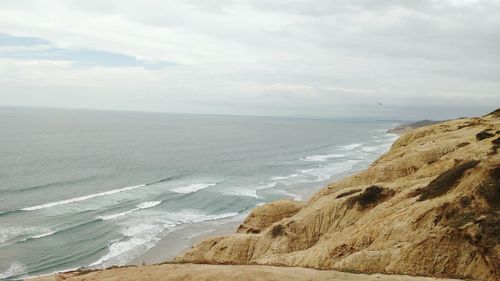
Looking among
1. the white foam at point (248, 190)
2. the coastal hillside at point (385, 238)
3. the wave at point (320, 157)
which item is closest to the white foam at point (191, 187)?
the white foam at point (248, 190)

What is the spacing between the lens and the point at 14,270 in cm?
4119

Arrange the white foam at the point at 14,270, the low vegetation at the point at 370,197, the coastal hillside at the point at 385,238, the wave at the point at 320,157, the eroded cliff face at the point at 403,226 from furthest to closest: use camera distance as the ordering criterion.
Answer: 1. the wave at the point at 320,157
2. the white foam at the point at 14,270
3. the low vegetation at the point at 370,197
4. the eroded cliff face at the point at 403,226
5. the coastal hillside at the point at 385,238

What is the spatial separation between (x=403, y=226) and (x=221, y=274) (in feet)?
35.4

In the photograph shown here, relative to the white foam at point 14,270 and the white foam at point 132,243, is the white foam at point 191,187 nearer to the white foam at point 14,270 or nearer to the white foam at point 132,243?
the white foam at point 132,243

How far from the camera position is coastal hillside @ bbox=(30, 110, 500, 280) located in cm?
2050

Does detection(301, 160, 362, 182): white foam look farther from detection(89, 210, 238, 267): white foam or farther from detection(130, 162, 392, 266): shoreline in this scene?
detection(89, 210, 238, 267): white foam

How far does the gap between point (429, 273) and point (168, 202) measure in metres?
53.4

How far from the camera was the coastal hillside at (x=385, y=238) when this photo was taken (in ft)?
67.3

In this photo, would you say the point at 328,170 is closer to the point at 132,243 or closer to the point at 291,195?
the point at 291,195

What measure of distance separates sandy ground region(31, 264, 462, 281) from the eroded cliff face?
3.03 m

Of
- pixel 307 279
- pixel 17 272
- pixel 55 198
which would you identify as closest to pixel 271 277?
pixel 307 279

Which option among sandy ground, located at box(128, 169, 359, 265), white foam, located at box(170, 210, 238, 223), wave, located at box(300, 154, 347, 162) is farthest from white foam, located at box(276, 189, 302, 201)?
wave, located at box(300, 154, 347, 162)

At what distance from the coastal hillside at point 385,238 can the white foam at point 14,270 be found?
18116 millimetres

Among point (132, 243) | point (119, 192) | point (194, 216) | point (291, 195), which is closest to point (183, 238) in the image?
point (132, 243)
